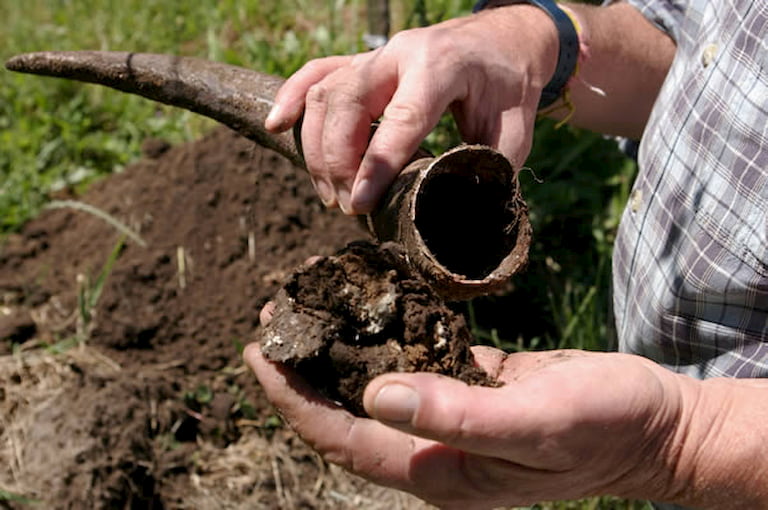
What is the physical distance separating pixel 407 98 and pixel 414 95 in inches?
0.7

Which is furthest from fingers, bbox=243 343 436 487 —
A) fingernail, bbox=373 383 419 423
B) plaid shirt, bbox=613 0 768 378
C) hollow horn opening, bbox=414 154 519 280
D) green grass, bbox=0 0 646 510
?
green grass, bbox=0 0 646 510

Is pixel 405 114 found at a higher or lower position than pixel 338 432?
higher

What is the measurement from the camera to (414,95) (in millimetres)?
1822

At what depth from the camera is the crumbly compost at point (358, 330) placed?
157cm

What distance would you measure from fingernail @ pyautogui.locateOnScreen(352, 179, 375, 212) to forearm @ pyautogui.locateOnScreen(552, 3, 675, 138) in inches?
31.5

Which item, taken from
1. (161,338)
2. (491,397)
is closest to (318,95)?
(491,397)

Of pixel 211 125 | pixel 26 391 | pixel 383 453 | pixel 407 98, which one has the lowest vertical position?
pixel 26 391

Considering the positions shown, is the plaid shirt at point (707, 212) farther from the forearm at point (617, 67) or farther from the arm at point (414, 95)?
the arm at point (414, 95)

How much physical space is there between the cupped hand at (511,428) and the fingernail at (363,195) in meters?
0.44

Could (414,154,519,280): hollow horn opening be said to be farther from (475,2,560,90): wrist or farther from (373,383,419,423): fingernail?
(373,383,419,423): fingernail

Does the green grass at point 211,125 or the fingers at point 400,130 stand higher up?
the fingers at point 400,130

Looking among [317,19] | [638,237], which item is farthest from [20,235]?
[638,237]

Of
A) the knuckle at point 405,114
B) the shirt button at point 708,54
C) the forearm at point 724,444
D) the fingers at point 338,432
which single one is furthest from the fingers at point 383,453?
the shirt button at point 708,54

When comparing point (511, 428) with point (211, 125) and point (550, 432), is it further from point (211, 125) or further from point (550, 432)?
point (211, 125)
